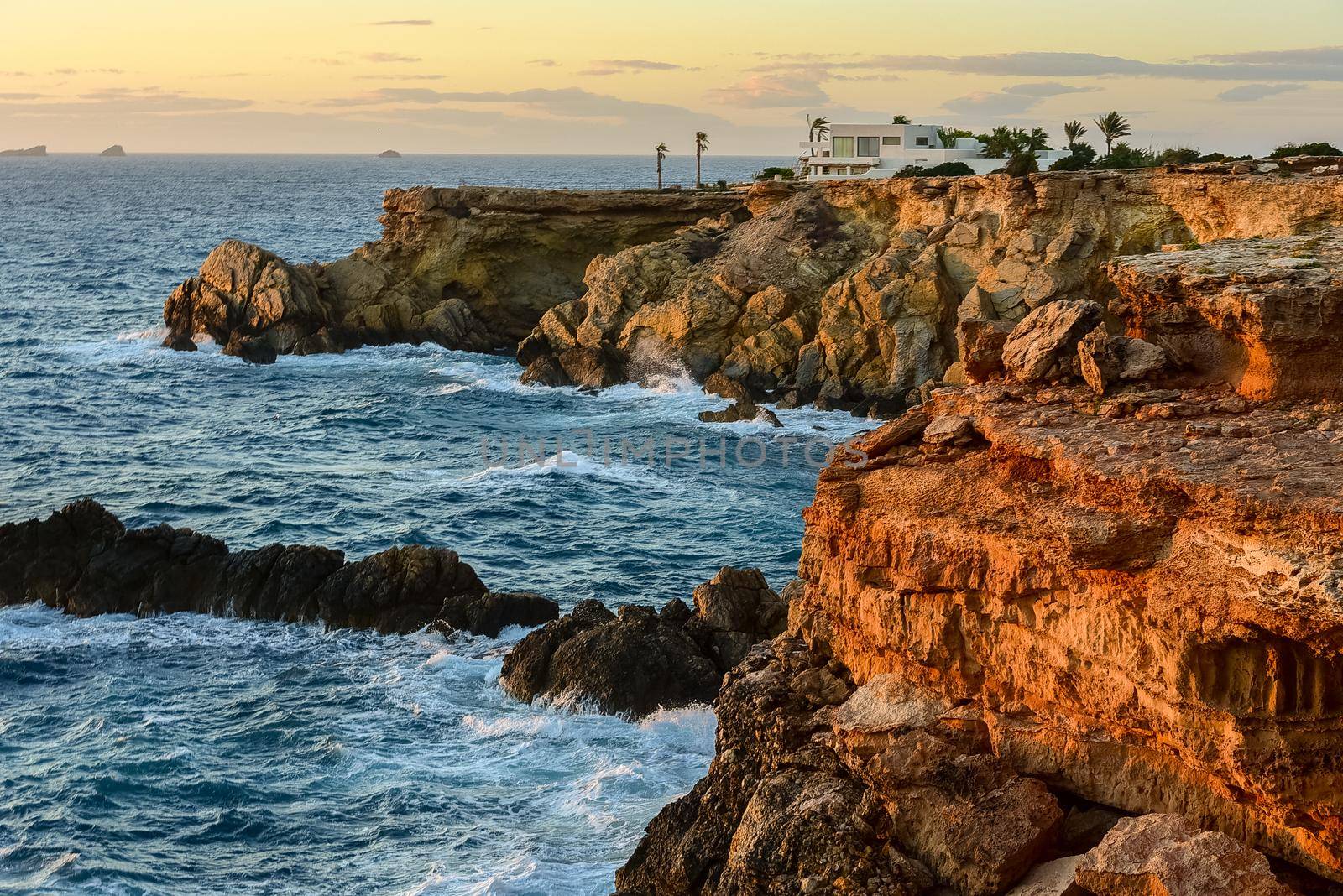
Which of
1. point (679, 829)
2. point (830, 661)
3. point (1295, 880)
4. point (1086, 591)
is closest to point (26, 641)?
point (679, 829)

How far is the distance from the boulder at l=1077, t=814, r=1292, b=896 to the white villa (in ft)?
279

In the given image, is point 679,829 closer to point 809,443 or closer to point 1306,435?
point 1306,435

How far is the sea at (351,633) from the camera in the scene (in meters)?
22.2

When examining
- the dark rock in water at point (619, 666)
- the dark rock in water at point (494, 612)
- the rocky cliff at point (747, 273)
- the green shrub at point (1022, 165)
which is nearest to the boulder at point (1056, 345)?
the dark rock in water at point (619, 666)

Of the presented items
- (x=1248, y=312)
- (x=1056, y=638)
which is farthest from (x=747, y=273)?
(x=1056, y=638)

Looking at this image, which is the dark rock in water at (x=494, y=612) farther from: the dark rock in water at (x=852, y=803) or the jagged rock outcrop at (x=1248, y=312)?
the jagged rock outcrop at (x=1248, y=312)

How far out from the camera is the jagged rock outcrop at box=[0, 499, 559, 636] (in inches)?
1271

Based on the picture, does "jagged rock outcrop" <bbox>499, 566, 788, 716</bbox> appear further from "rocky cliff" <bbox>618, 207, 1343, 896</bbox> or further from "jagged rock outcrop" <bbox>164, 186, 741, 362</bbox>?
"jagged rock outcrop" <bbox>164, 186, 741, 362</bbox>

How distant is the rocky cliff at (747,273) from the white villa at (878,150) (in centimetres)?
2368

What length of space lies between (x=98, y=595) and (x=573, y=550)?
14.0m

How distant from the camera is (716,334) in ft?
208

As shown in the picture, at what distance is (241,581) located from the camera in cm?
3341

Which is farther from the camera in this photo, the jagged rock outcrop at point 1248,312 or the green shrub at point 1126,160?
the green shrub at point 1126,160

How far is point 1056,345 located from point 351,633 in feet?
67.5
